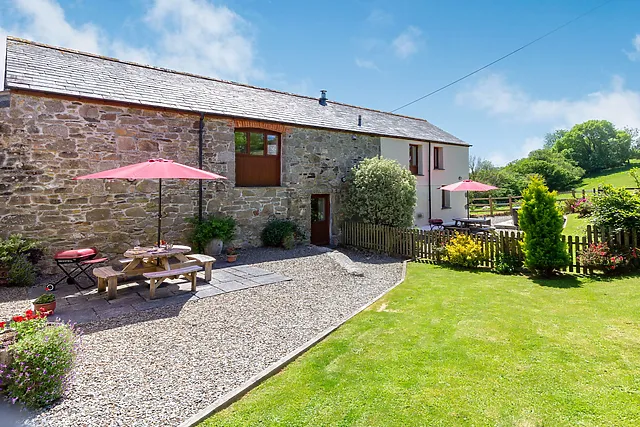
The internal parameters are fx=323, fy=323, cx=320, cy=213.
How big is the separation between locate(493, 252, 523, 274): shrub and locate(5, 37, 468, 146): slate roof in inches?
310

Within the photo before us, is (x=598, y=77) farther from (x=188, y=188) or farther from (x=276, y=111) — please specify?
(x=188, y=188)

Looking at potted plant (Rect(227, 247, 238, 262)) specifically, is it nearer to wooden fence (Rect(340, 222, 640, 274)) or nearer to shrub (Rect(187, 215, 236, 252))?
shrub (Rect(187, 215, 236, 252))

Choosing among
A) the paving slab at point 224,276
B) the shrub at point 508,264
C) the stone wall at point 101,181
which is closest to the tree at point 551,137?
the shrub at point 508,264

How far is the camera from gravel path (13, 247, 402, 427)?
2.99 meters

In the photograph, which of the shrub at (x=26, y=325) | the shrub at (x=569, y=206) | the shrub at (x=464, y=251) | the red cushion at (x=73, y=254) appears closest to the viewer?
the shrub at (x=26, y=325)

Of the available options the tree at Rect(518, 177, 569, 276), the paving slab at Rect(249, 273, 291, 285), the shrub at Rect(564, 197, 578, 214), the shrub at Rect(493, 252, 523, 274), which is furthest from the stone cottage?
the shrub at Rect(564, 197, 578, 214)

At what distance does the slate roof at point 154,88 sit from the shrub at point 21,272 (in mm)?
3924

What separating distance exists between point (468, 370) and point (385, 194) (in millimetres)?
8945

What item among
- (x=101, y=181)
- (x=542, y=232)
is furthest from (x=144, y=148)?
(x=542, y=232)

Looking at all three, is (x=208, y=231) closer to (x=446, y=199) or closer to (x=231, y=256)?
(x=231, y=256)

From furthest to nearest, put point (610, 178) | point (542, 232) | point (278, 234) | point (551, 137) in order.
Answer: point (551, 137), point (610, 178), point (278, 234), point (542, 232)

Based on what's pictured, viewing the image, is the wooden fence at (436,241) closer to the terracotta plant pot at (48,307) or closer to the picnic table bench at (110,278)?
the picnic table bench at (110,278)

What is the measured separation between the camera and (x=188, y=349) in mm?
4203

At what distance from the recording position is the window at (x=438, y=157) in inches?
757
